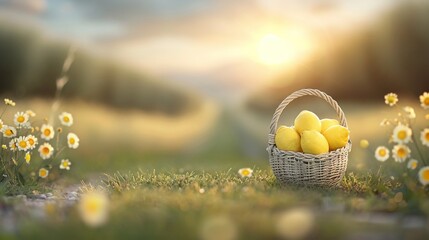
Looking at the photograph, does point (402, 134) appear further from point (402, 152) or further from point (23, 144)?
point (23, 144)

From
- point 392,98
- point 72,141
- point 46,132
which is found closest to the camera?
point 392,98

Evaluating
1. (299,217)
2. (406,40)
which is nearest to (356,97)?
(406,40)

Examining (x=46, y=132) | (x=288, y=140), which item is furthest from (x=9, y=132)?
(x=288, y=140)

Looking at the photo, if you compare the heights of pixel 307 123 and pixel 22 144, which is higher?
pixel 307 123

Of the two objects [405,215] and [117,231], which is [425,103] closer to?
[405,215]

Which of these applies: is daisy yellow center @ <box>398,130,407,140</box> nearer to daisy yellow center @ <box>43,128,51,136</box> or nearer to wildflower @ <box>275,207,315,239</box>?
wildflower @ <box>275,207,315,239</box>

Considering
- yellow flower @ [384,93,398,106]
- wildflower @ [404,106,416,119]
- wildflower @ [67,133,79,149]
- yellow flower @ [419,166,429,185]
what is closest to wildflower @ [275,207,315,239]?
yellow flower @ [419,166,429,185]

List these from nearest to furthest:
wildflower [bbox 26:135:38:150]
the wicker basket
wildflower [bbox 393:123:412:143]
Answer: wildflower [bbox 393:123:412:143] → the wicker basket → wildflower [bbox 26:135:38:150]
